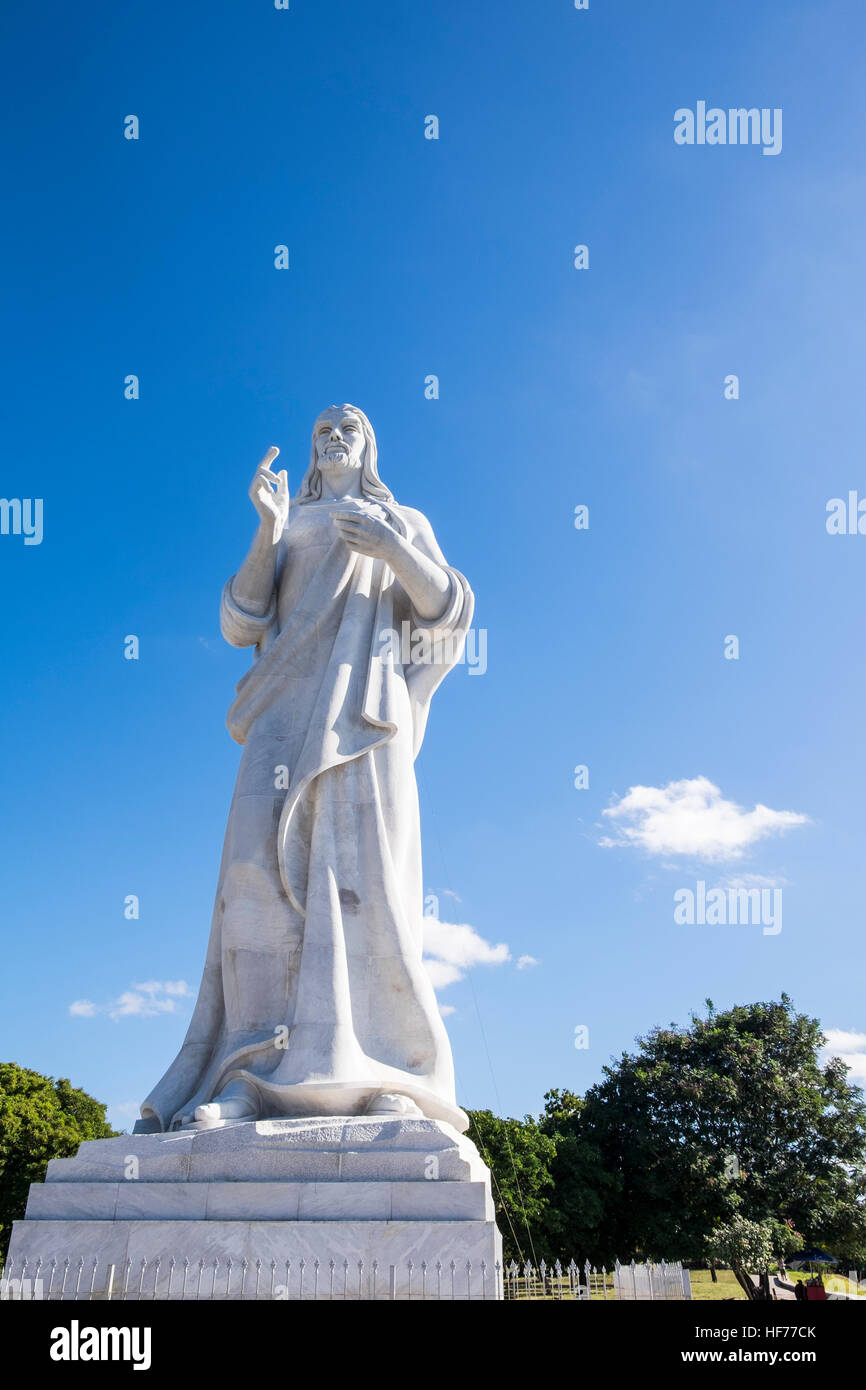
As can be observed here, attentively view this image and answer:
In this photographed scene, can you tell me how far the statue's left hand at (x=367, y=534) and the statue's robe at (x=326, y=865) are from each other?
605 millimetres

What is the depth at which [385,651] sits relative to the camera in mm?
9445

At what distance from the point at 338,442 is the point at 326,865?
454cm

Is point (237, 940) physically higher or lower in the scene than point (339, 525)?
lower

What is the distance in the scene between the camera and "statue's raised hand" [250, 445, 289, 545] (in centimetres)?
955

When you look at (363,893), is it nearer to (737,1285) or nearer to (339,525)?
(339,525)

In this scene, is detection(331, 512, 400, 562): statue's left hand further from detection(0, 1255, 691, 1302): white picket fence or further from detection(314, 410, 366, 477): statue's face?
detection(0, 1255, 691, 1302): white picket fence

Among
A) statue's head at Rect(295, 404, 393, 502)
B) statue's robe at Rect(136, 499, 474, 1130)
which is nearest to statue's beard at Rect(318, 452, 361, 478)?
statue's head at Rect(295, 404, 393, 502)

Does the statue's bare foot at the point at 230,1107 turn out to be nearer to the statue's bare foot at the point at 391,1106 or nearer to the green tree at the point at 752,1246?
the statue's bare foot at the point at 391,1106

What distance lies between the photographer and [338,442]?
10453 mm

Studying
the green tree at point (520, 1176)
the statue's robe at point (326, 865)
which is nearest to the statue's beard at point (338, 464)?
the statue's robe at point (326, 865)

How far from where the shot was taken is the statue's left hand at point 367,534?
9.10 m

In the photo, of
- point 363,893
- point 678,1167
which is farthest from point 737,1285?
point 363,893
